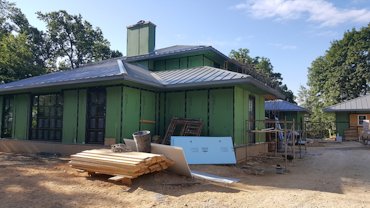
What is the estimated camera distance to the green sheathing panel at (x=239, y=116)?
11303mm

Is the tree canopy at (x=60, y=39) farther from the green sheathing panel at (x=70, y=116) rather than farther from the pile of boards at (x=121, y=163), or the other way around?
the pile of boards at (x=121, y=163)

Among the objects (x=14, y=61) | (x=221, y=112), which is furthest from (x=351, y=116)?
(x=14, y=61)

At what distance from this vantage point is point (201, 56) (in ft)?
48.3

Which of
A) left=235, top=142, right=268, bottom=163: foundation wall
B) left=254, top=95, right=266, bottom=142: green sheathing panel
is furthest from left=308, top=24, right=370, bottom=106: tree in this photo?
left=235, top=142, right=268, bottom=163: foundation wall

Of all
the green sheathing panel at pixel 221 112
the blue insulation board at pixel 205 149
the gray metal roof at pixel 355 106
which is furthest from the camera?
the gray metal roof at pixel 355 106

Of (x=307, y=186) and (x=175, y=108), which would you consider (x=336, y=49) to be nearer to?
(x=175, y=108)

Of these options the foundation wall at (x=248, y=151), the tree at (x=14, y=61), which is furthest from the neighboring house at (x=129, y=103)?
the tree at (x=14, y=61)

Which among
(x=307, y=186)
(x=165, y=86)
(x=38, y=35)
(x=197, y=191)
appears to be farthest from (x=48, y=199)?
(x=38, y=35)

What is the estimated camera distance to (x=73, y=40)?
3894 cm

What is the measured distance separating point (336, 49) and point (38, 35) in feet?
128

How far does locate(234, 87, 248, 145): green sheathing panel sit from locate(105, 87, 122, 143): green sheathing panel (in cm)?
433

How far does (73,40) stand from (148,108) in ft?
102

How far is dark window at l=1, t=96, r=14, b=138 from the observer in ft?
49.5

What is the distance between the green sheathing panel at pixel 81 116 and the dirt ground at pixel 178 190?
8.29ft
